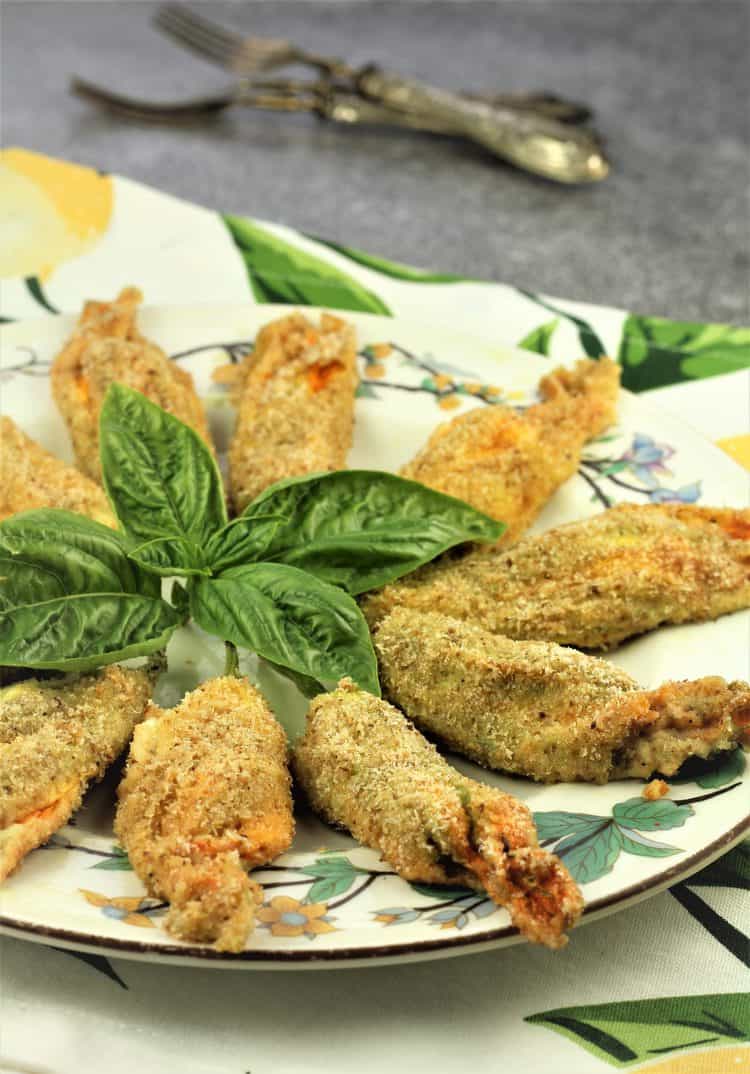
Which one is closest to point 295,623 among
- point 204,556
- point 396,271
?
point 204,556

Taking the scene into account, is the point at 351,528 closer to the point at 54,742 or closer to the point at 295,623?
the point at 295,623

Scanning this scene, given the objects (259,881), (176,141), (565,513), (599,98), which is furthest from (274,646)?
(599,98)

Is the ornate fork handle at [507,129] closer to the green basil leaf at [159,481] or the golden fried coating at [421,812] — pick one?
the green basil leaf at [159,481]

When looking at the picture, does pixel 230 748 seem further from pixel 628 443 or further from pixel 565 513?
pixel 628 443

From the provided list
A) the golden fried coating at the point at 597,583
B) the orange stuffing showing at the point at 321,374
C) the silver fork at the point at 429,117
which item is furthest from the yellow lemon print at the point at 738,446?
the silver fork at the point at 429,117

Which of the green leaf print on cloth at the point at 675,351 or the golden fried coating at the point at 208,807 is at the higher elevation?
the green leaf print on cloth at the point at 675,351

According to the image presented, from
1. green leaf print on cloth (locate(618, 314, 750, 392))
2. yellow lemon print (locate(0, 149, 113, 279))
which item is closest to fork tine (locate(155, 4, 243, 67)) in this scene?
yellow lemon print (locate(0, 149, 113, 279))

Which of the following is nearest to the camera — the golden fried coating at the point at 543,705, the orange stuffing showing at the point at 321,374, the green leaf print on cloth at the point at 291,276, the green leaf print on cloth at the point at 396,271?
the golden fried coating at the point at 543,705
